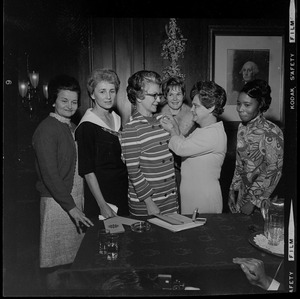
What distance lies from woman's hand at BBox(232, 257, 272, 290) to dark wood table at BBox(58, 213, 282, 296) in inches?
1.5

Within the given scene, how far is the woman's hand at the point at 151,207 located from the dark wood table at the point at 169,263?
36 cm

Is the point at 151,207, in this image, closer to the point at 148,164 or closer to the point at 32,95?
the point at 148,164

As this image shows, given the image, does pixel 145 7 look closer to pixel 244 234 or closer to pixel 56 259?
pixel 244 234

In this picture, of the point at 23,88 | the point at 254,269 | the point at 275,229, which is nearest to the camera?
the point at 254,269

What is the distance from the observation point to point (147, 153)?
198cm

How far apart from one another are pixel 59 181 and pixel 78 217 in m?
0.22

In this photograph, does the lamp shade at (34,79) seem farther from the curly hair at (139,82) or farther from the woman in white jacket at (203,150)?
the woman in white jacket at (203,150)

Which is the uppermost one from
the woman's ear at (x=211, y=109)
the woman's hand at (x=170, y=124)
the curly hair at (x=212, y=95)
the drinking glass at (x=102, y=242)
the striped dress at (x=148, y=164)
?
the curly hair at (x=212, y=95)

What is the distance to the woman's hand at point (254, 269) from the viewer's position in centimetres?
127

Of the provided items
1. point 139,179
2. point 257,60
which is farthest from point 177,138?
point 257,60

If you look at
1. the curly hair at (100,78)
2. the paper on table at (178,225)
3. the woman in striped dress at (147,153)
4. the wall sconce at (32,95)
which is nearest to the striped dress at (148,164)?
the woman in striped dress at (147,153)

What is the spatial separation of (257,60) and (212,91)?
30 cm

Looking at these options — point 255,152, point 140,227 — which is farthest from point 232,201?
point 140,227

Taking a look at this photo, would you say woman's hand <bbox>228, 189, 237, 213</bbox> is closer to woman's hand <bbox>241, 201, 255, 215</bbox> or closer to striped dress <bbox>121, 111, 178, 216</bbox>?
woman's hand <bbox>241, 201, 255, 215</bbox>
